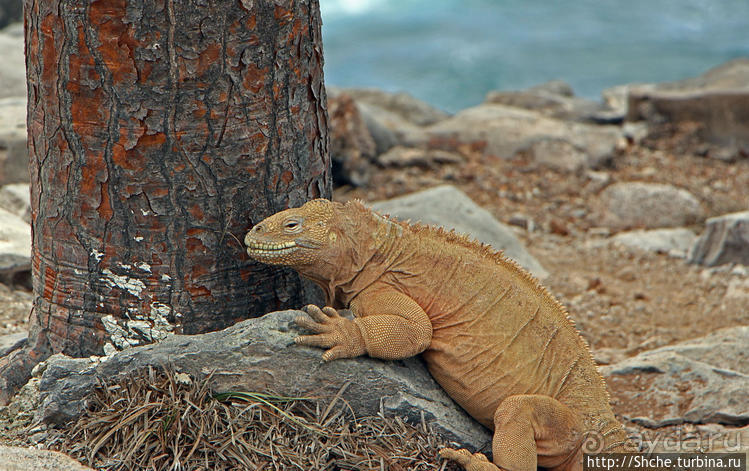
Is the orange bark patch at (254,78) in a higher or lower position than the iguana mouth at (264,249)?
higher

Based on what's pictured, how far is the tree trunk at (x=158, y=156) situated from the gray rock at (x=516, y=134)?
6.76 m

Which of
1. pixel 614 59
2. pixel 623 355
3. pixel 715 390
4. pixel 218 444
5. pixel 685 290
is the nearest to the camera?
pixel 218 444

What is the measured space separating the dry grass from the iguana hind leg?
0.65ft

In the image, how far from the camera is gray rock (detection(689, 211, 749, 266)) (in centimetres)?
688

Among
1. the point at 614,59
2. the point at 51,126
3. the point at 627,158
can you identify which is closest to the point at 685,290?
the point at 627,158

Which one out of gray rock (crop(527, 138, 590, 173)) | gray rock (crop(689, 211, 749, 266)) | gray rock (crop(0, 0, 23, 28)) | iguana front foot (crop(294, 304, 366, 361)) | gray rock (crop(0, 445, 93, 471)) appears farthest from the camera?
gray rock (crop(0, 0, 23, 28))

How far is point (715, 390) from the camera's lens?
430 centimetres

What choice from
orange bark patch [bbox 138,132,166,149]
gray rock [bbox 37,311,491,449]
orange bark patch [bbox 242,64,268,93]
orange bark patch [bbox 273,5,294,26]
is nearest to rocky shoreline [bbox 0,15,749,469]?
gray rock [bbox 37,311,491,449]

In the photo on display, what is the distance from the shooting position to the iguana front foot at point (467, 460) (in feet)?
10.3

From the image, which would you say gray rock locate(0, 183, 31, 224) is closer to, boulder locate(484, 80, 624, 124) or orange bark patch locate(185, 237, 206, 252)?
orange bark patch locate(185, 237, 206, 252)

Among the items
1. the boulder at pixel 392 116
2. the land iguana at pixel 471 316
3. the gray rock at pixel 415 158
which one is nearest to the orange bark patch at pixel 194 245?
the land iguana at pixel 471 316

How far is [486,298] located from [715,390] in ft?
5.78

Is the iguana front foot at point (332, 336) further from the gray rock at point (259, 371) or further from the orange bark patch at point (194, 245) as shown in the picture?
the orange bark patch at point (194, 245)

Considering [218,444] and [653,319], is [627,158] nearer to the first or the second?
[653,319]
